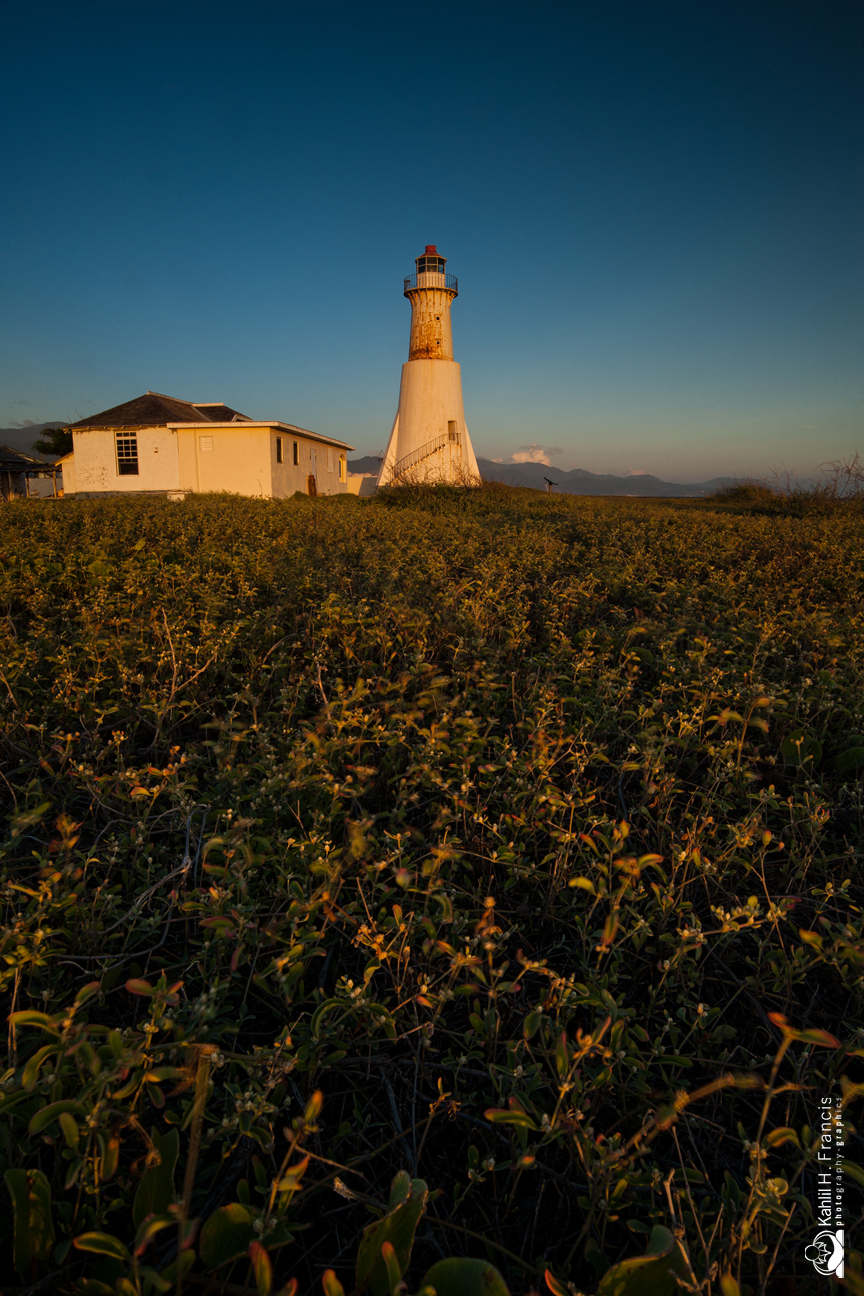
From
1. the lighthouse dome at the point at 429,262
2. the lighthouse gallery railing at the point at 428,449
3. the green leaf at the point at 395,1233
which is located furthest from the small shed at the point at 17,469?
the green leaf at the point at 395,1233

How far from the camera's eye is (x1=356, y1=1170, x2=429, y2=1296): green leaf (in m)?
1.10

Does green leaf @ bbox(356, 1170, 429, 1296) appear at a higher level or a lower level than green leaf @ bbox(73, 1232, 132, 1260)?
lower

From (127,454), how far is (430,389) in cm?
1534

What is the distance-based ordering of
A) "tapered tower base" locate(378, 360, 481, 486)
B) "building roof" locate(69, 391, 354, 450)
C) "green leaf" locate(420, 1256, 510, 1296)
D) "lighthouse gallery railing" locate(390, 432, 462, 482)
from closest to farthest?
"green leaf" locate(420, 1256, 510, 1296) → "building roof" locate(69, 391, 354, 450) → "lighthouse gallery railing" locate(390, 432, 462, 482) → "tapered tower base" locate(378, 360, 481, 486)

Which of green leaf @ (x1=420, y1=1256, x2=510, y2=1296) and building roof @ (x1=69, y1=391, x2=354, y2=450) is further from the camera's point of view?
building roof @ (x1=69, y1=391, x2=354, y2=450)

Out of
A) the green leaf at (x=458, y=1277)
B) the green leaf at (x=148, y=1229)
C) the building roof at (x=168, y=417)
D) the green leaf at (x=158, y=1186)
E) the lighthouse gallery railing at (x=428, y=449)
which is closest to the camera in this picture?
the green leaf at (x=148, y=1229)

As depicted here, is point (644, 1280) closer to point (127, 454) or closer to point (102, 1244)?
point (102, 1244)

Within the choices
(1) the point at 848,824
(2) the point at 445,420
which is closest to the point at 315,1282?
(1) the point at 848,824

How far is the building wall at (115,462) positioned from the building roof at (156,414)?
34cm

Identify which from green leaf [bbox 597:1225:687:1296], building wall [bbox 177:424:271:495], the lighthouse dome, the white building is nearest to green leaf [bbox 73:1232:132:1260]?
green leaf [bbox 597:1225:687:1296]

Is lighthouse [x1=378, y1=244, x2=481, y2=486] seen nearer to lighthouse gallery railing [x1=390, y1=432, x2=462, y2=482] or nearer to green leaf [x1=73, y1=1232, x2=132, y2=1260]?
lighthouse gallery railing [x1=390, y1=432, x2=462, y2=482]

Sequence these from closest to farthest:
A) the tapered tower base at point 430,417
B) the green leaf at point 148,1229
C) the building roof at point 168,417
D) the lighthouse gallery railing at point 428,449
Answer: the green leaf at point 148,1229 → the building roof at point 168,417 → the lighthouse gallery railing at point 428,449 → the tapered tower base at point 430,417

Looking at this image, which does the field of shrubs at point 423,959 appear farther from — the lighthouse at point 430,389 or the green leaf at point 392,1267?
the lighthouse at point 430,389

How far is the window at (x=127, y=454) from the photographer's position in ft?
81.9
